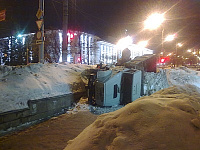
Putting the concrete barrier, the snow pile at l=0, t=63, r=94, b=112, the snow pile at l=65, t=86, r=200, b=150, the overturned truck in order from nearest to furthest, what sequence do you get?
the snow pile at l=65, t=86, r=200, b=150
the concrete barrier
the snow pile at l=0, t=63, r=94, b=112
the overturned truck

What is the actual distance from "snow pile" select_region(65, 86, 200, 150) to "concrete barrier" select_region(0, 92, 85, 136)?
3.20 m

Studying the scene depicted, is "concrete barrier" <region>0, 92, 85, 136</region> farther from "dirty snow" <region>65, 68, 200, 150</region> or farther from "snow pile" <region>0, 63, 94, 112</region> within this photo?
"dirty snow" <region>65, 68, 200, 150</region>

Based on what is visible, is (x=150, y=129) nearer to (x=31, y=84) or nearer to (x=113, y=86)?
(x=113, y=86)

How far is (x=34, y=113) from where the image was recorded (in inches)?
220

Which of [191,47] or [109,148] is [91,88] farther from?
[191,47]

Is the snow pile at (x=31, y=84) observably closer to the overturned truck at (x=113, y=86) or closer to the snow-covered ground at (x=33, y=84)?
the snow-covered ground at (x=33, y=84)

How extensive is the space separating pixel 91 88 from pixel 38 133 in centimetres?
324

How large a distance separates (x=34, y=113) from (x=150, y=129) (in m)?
4.50

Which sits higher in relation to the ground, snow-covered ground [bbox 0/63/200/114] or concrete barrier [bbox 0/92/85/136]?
snow-covered ground [bbox 0/63/200/114]

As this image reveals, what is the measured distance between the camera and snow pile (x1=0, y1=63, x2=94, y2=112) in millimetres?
5199

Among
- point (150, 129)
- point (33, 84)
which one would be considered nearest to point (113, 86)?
point (33, 84)

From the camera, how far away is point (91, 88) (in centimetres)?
739

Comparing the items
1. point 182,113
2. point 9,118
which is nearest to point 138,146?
point 182,113

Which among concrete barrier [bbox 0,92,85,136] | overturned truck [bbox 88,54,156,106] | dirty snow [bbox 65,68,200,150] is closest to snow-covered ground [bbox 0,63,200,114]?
concrete barrier [bbox 0,92,85,136]
